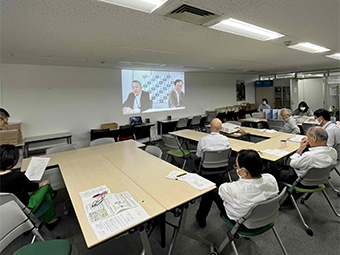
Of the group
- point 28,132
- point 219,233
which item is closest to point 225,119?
point 219,233

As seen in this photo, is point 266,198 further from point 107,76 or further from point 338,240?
point 107,76

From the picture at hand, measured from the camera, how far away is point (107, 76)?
5988mm

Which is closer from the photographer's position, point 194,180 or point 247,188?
point 247,188

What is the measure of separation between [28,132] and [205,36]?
16.2ft

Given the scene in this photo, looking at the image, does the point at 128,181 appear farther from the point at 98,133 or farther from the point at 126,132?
the point at 126,132

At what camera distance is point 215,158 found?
2979 mm

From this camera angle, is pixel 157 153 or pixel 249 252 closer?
pixel 249 252

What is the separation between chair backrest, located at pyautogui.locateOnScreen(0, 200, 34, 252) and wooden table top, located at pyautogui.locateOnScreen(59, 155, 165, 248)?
1.34ft

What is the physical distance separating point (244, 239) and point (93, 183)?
1.86m

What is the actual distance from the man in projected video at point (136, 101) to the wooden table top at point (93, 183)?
146 inches

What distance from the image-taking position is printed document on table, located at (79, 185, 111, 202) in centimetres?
176

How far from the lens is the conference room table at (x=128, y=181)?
5.22 ft

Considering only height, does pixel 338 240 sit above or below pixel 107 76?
below

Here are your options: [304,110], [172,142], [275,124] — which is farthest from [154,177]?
[304,110]
